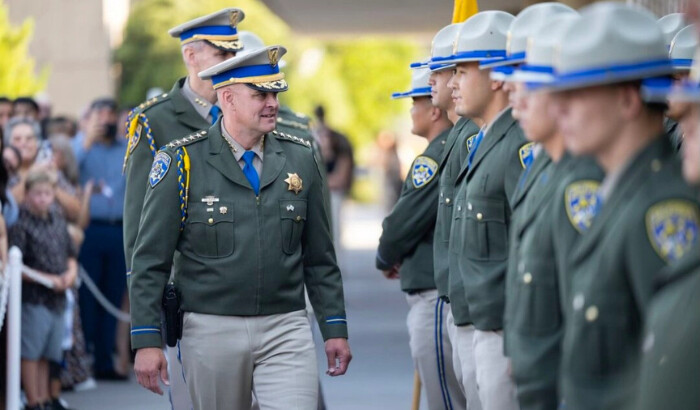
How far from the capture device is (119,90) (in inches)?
1524

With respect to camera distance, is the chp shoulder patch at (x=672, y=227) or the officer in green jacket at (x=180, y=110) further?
the officer in green jacket at (x=180, y=110)

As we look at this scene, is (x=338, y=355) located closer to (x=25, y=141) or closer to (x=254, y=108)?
(x=254, y=108)

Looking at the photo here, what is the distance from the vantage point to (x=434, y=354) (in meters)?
7.61

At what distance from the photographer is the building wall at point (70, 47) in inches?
1275

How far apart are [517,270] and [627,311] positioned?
3.01 feet

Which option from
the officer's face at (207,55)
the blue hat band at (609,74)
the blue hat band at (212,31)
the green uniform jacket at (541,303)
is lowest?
the green uniform jacket at (541,303)

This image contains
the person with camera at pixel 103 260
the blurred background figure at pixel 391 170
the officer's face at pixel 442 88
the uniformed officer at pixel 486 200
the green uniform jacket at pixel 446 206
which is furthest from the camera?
the blurred background figure at pixel 391 170

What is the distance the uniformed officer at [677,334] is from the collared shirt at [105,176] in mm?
9474

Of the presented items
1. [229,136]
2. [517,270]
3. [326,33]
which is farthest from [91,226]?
[326,33]

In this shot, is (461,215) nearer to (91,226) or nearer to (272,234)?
(272,234)

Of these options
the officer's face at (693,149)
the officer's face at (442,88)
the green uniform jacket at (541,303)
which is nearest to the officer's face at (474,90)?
the officer's face at (442,88)

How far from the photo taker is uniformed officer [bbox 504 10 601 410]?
3.94 m

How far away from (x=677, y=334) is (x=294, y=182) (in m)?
3.46

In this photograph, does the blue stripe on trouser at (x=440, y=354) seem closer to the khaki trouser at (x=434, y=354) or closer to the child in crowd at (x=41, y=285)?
the khaki trouser at (x=434, y=354)
